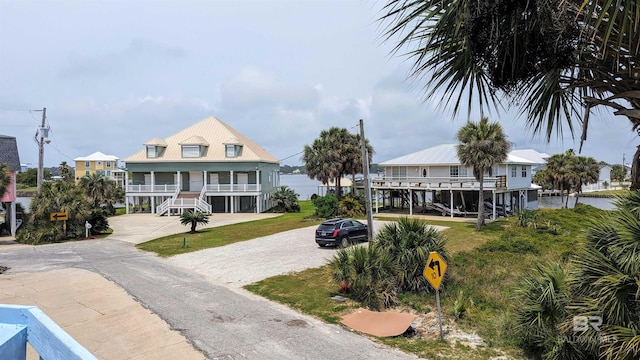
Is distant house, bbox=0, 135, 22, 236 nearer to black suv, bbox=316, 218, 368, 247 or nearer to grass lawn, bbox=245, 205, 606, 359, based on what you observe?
black suv, bbox=316, 218, 368, 247

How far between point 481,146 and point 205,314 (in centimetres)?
2278

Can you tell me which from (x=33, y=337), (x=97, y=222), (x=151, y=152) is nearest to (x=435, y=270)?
(x=33, y=337)

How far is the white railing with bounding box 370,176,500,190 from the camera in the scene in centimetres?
3497

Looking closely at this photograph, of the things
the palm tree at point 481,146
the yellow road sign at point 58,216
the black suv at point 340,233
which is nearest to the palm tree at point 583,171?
the palm tree at point 481,146

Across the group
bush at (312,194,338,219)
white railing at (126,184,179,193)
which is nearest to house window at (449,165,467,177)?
bush at (312,194,338,219)

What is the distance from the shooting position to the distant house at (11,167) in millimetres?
32125

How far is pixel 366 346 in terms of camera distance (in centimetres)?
990

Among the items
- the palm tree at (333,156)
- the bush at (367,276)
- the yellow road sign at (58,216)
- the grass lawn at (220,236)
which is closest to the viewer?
the bush at (367,276)

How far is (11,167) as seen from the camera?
3250 cm

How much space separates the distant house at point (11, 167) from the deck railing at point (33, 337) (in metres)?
37.4

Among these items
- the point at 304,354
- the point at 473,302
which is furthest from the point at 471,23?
the point at 473,302

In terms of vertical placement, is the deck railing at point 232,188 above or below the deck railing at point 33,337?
above

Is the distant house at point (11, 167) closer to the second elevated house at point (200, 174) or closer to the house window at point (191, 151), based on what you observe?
the second elevated house at point (200, 174)

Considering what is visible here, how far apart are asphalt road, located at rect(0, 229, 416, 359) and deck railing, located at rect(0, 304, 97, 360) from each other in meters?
7.88
